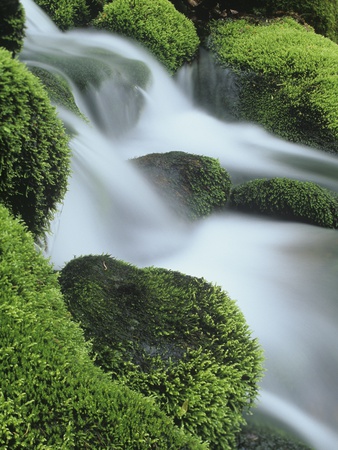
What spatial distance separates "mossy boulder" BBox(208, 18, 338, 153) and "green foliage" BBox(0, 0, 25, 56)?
425 centimetres

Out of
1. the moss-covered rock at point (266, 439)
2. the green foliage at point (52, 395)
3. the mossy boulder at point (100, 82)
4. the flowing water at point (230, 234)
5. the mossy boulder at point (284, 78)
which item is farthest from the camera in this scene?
the mossy boulder at point (284, 78)

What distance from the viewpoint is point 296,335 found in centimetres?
292

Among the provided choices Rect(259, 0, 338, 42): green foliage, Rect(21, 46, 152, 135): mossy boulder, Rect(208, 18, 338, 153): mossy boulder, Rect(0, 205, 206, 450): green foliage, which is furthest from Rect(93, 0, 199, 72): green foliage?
Rect(0, 205, 206, 450): green foliage

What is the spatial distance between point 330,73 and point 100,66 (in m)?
2.81

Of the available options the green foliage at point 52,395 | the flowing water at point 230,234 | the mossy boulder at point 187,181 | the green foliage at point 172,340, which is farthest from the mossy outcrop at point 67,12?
the green foliage at point 52,395

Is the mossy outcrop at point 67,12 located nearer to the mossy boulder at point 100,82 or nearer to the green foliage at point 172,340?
the mossy boulder at point 100,82

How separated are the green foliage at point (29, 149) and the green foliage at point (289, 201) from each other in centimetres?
228

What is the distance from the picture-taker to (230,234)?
421 centimetres

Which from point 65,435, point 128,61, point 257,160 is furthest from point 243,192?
point 65,435

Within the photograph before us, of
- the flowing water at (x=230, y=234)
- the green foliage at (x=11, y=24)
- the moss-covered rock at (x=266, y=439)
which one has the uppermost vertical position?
the green foliage at (x=11, y=24)

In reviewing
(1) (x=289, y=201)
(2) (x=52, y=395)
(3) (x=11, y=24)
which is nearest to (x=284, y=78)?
(1) (x=289, y=201)

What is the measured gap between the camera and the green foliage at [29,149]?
2131mm

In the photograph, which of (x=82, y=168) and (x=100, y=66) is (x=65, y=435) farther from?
(x=100, y=66)

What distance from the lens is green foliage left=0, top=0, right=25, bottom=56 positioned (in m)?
2.53
